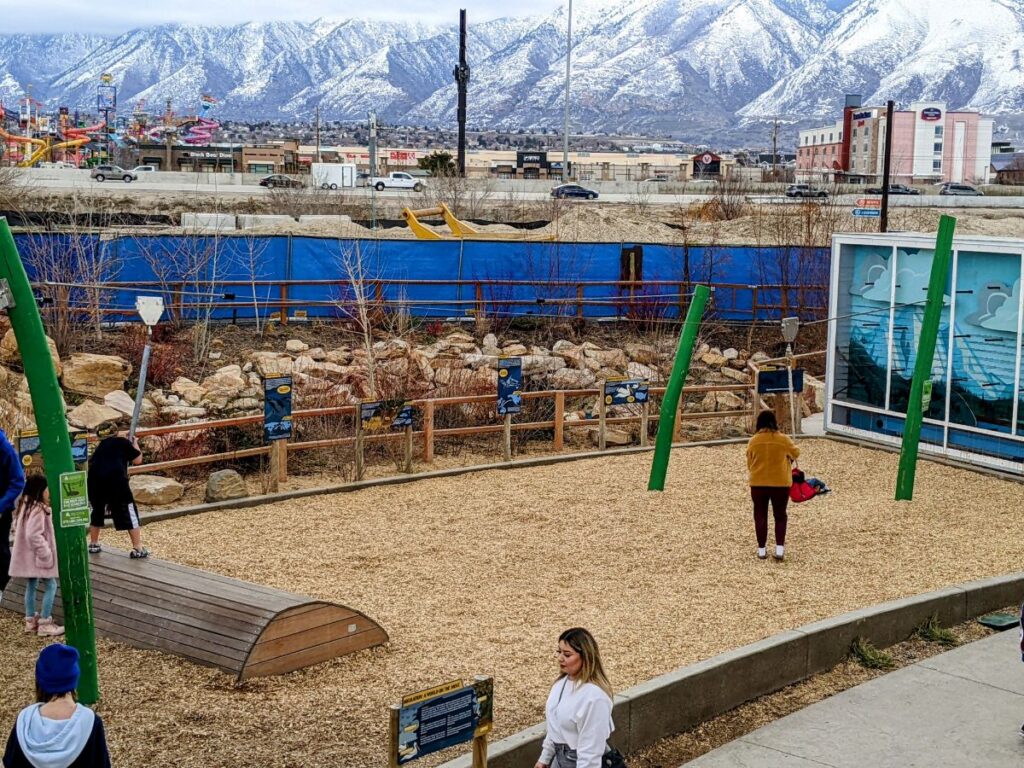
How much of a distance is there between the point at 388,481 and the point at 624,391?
437cm

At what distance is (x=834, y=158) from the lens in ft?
469

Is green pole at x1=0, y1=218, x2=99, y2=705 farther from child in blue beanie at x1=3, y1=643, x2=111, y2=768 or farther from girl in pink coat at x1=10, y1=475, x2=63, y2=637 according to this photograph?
child in blue beanie at x1=3, y1=643, x2=111, y2=768

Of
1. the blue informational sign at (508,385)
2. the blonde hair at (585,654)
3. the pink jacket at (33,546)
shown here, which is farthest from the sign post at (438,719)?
the blue informational sign at (508,385)

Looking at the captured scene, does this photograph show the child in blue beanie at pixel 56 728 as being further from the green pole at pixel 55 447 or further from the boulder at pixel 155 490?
the boulder at pixel 155 490

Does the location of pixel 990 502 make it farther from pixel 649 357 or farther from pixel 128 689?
pixel 649 357

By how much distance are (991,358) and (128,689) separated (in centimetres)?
1277

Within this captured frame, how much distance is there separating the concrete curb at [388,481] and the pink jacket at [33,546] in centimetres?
404

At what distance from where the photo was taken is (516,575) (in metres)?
12.3

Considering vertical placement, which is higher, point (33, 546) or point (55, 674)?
point (55, 674)

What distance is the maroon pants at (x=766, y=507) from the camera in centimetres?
1264

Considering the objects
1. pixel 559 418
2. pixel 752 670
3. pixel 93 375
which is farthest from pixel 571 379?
pixel 752 670

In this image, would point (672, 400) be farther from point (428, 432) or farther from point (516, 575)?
point (516, 575)

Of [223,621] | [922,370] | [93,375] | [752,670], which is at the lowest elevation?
[93,375]

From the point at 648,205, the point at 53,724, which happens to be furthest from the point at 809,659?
the point at 648,205
